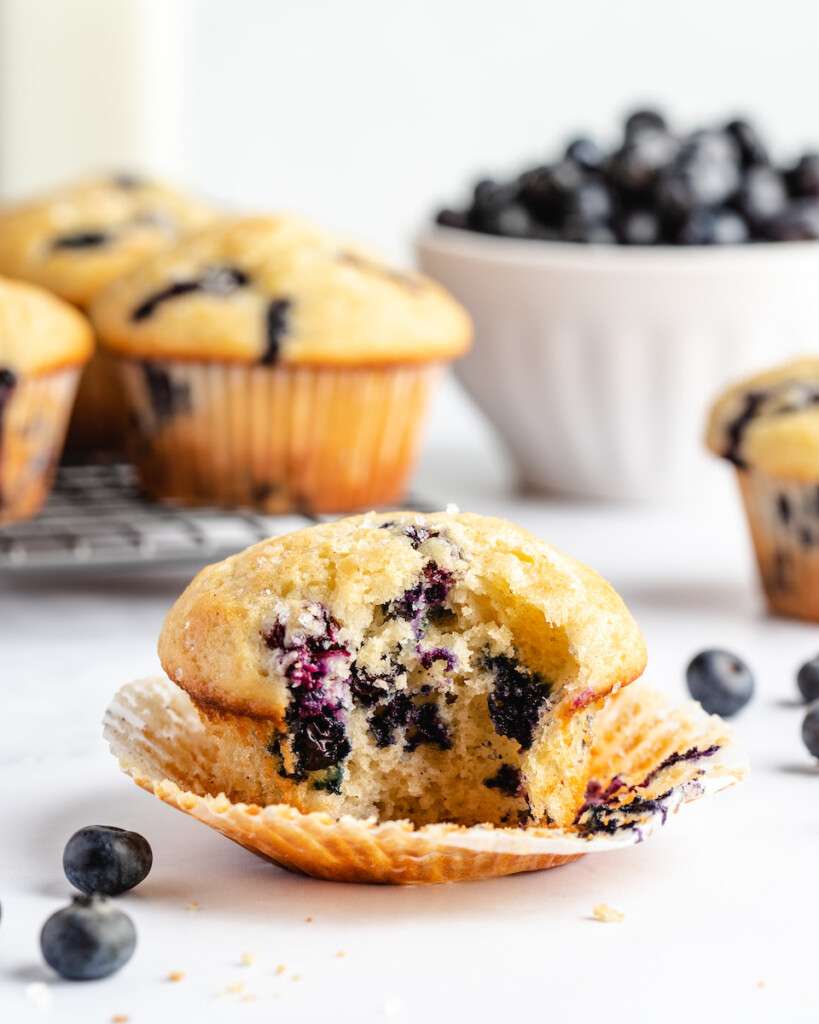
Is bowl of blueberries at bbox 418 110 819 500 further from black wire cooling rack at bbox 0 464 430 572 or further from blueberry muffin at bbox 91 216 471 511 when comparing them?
black wire cooling rack at bbox 0 464 430 572

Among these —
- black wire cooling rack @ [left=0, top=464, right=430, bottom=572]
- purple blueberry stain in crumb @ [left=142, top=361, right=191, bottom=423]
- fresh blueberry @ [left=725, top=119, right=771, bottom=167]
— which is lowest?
black wire cooling rack @ [left=0, top=464, right=430, bottom=572]

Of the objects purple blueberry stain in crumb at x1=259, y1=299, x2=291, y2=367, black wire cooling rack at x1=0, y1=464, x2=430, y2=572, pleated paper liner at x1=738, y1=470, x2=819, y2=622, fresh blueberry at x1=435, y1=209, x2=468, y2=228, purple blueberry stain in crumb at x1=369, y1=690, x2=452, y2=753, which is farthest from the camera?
fresh blueberry at x1=435, y1=209, x2=468, y2=228

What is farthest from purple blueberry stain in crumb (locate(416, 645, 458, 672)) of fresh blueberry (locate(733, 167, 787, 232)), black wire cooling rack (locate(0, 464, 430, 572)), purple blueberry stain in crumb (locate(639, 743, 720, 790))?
fresh blueberry (locate(733, 167, 787, 232))

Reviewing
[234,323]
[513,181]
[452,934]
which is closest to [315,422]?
[234,323]

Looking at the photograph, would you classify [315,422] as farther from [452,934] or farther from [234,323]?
[452,934]

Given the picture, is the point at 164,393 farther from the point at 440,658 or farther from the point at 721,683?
the point at 440,658

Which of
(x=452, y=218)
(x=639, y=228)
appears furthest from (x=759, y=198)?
(x=452, y=218)
